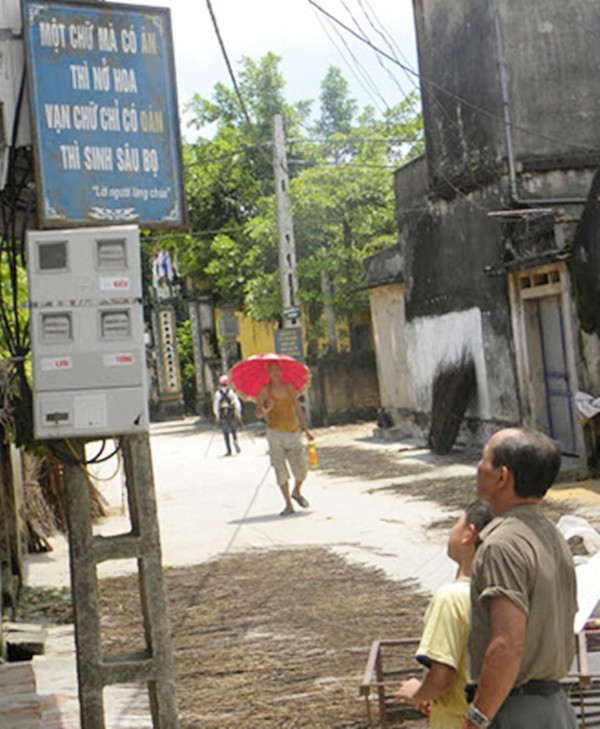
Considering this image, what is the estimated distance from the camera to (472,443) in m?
22.8

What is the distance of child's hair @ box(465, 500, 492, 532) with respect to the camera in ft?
14.2

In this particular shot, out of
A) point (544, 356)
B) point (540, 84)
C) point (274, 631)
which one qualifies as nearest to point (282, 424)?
point (544, 356)

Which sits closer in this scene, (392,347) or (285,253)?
(285,253)

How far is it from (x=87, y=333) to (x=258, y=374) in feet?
32.5

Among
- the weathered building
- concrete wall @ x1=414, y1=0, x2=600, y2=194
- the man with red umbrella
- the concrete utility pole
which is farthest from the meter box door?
the concrete utility pole

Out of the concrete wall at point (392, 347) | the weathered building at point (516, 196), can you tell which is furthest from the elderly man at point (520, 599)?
the concrete wall at point (392, 347)

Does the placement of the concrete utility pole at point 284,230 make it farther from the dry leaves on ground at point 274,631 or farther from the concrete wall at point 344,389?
the dry leaves on ground at point 274,631

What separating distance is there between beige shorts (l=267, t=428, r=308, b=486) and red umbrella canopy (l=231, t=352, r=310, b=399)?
2.65 feet

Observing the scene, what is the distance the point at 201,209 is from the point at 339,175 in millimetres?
8166

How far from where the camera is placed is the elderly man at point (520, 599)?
371 cm

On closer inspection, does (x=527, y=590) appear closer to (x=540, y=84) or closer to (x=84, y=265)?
(x=84, y=265)

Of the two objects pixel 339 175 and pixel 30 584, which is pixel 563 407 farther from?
pixel 339 175

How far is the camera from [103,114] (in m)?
6.79

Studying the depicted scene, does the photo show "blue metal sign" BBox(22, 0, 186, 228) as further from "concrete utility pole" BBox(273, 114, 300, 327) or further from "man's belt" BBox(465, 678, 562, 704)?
"concrete utility pole" BBox(273, 114, 300, 327)
